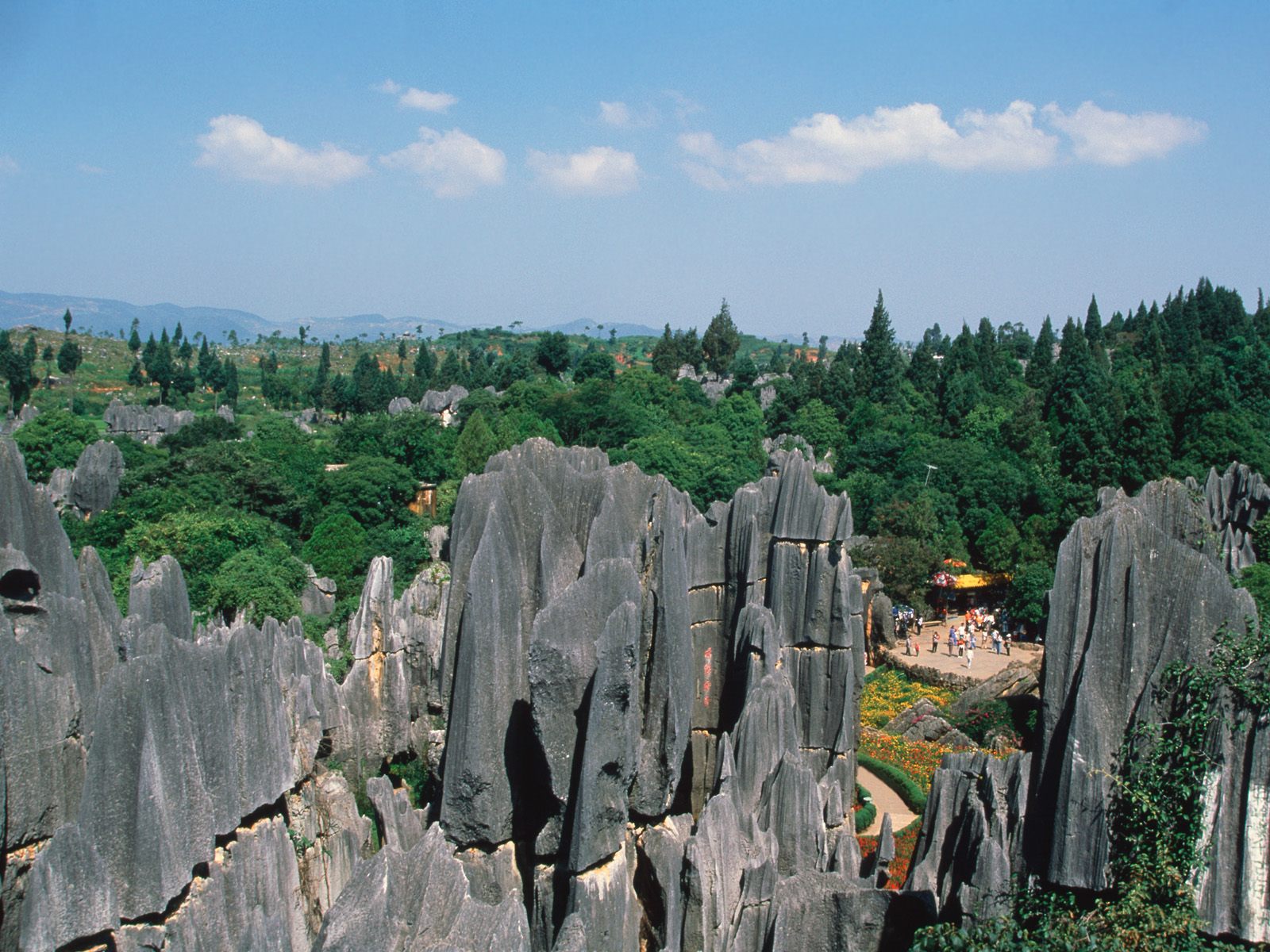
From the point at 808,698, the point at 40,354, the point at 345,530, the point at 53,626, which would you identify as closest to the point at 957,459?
the point at 345,530

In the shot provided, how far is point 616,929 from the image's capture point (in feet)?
31.8

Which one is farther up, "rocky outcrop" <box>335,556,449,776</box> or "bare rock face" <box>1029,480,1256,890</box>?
"bare rock face" <box>1029,480,1256,890</box>

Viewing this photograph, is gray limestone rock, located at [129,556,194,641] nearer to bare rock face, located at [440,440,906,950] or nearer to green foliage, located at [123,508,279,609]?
bare rock face, located at [440,440,906,950]

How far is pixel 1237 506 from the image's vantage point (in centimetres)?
3166

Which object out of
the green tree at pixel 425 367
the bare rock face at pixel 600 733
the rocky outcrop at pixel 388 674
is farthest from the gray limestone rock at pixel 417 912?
the green tree at pixel 425 367

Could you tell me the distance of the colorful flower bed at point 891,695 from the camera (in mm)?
27031

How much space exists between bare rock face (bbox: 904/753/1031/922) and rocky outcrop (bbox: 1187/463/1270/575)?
66.1 ft

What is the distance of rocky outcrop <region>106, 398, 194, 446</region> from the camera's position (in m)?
64.4

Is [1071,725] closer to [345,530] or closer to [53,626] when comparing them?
[53,626]

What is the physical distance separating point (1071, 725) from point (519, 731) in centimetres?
498

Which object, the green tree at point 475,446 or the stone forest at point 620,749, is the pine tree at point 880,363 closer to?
the green tree at point 475,446

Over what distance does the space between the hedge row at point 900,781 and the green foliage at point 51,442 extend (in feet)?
126

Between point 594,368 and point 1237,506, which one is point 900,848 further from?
point 594,368

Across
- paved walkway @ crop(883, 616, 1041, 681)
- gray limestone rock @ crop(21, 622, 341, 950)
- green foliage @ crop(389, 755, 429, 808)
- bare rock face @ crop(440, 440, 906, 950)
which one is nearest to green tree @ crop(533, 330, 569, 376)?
paved walkway @ crop(883, 616, 1041, 681)
